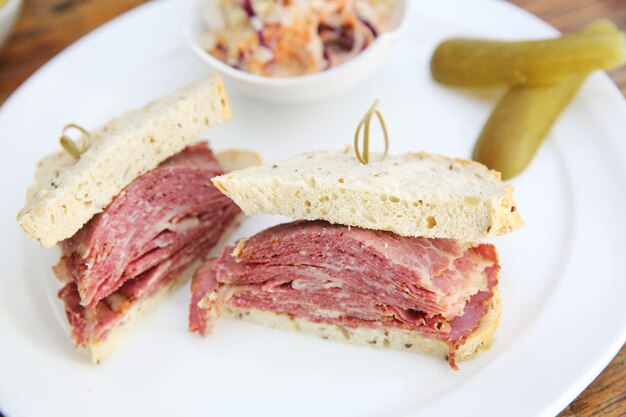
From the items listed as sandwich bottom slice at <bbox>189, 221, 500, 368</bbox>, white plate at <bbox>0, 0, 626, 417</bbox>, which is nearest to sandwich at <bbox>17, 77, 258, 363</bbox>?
white plate at <bbox>0, 0, 626, 417</bbox>

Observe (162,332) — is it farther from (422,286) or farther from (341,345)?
(422,286)

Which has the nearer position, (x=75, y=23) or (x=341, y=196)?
(x=341, y=196)

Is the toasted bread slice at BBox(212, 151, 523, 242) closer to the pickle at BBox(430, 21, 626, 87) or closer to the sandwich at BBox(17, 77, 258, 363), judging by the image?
the sandwich at BBox(17, 77, 258, 363)

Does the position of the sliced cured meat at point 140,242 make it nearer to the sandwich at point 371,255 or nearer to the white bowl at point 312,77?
the sandwich at point 371,255

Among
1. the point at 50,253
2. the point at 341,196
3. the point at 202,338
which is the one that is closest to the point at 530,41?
the point at 341,196

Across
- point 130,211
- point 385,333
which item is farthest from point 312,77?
point 385,333

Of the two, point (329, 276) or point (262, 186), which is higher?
point (262, 186)

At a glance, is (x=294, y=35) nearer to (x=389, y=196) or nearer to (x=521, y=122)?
(x=521, y=122)
